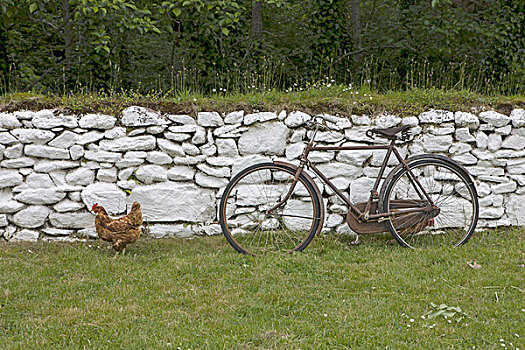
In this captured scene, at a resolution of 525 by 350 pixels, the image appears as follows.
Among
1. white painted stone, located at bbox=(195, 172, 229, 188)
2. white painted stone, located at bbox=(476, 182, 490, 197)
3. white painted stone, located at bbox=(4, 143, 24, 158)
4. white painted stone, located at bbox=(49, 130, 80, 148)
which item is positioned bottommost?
white painted stone, located at bbox=(476, 182, 490, 197)

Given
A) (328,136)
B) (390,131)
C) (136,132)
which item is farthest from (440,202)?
(136,132)

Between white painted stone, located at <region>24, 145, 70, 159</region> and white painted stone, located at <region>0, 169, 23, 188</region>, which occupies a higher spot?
white painted stone, located at <region>24, 145, 70, 159</region>

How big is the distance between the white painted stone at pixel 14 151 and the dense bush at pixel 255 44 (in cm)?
126

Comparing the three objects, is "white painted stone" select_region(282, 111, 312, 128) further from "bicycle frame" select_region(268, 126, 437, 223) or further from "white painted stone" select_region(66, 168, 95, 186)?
"white painted stone" select_region(66, 168, 95, 186)

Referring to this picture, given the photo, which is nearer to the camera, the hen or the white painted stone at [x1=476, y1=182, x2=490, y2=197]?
the hen

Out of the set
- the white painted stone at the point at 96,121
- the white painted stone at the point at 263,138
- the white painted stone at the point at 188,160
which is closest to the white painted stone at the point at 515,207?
the white painted stone at the point at 263,138

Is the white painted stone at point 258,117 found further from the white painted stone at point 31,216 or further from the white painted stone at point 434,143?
the white painted stone at point 31,216

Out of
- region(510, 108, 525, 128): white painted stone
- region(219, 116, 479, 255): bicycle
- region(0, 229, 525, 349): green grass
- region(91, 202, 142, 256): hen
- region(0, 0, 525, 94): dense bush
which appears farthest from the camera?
region(0, 0, 525, 94): dense bush

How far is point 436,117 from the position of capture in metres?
4.76

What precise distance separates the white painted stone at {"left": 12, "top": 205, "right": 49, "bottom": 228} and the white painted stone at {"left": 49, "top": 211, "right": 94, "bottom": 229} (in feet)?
0.23

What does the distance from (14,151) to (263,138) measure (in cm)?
224

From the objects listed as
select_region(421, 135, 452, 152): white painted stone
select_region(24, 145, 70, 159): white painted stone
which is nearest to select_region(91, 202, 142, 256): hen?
select_region(24, 145, 70, 159): white painted stone

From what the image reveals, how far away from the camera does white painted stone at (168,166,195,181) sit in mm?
4613

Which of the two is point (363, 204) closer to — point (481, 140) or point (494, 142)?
point (481, 140)
